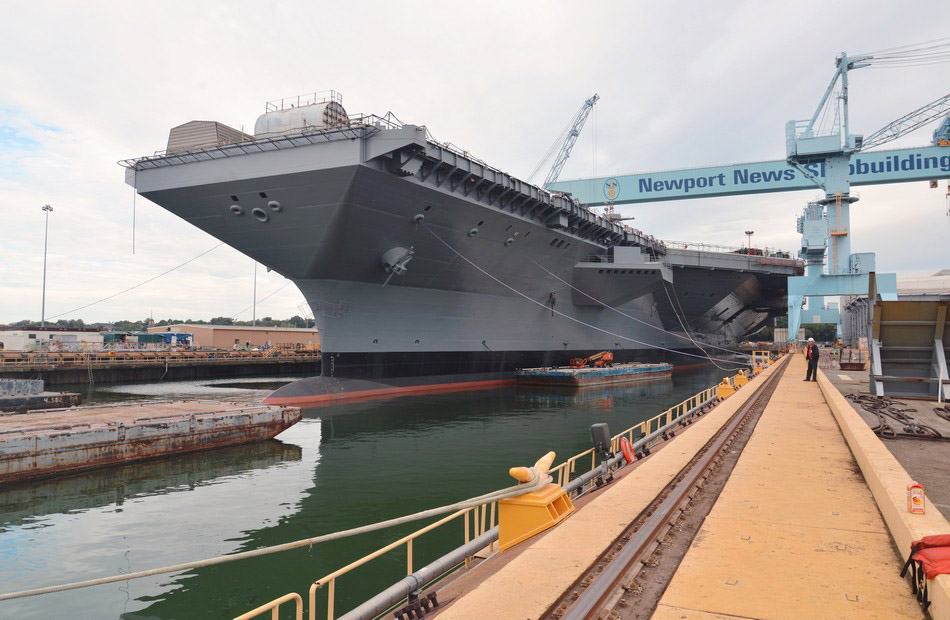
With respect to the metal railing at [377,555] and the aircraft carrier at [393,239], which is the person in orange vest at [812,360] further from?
the metal railing at [377,555]

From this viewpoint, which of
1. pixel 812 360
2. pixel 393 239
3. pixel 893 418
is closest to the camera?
pixel 893 418

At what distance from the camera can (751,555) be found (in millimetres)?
3752

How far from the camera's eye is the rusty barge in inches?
448

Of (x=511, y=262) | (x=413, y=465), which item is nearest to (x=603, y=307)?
(x=511, y=262)

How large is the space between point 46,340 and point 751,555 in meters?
67.5

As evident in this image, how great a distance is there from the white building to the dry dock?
50.1 metres

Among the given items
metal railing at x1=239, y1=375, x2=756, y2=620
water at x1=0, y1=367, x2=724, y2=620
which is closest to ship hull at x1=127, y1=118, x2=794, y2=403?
water at x1=0, y1=367, x2=724, y2=620

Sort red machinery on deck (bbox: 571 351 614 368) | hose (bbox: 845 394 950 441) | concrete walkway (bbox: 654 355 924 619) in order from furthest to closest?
red machinery on deck (bbox: 571 351 614 368)
hose (bbox: 845 394 950 441)
concrete walkway (bbox: 654 355 924 619)

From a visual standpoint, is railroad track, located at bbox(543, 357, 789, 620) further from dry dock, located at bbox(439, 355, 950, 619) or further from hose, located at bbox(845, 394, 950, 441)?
hose, located at bbox(845, 394, 950, 441)

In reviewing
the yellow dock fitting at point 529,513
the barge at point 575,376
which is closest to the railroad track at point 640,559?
the yellow dock fitting at point 529,513

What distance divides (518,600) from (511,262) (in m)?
22.8

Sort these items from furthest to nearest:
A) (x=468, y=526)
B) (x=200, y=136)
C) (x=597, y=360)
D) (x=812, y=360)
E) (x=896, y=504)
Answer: (x=597, y=360)
(x=200, y=136)
(x=812, y=360)
(x=468, y=526)
(x=896, y=504)

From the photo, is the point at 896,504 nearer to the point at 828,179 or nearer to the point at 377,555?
the point at 377,555

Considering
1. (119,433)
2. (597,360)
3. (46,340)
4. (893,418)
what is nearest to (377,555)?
(893,418)
